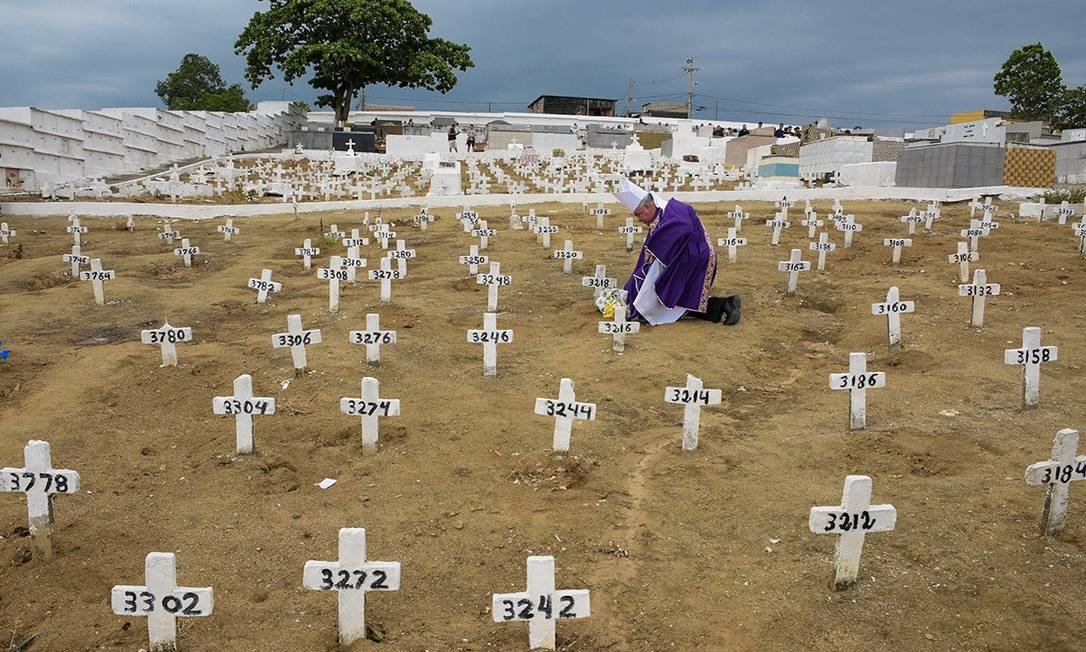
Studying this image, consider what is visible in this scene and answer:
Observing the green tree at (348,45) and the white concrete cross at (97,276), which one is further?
the green tree at (348,45)

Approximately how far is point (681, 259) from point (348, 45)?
39925 mm

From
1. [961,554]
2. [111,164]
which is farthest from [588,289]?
[111,164]

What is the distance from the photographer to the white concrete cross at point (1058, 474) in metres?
4.46

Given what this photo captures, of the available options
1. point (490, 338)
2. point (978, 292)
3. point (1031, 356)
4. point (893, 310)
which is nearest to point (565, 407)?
point (490, 338)

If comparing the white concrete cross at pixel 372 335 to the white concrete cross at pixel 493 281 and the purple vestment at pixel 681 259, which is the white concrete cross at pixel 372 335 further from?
the purple vestment at pixel 681 259

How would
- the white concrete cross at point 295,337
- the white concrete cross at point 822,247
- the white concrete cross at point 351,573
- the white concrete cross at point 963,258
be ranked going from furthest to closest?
the white concrete cross at point 822,247, the white concrete cross at point 963,258, the white concrete cross at point 295,337, the white concrete cross at point 351,573

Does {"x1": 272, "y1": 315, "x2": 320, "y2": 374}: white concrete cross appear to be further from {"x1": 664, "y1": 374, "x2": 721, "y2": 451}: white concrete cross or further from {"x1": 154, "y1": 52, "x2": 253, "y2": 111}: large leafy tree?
{"x1": 154, "y1": 52, "x2": 253, "y2": 111}: large leafy tree

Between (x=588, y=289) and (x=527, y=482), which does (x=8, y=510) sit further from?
(x=588, y=289)

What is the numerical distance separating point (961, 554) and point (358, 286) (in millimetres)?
10326

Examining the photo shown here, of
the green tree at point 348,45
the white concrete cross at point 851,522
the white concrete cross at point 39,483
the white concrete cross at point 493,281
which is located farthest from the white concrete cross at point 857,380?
the green tree at point 348,45

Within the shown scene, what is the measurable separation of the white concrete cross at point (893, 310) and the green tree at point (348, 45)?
41.2 m

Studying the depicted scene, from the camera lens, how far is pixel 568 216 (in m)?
21.6

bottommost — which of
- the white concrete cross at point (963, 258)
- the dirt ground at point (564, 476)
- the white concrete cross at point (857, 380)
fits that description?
the dirt ground at point (564, 476)

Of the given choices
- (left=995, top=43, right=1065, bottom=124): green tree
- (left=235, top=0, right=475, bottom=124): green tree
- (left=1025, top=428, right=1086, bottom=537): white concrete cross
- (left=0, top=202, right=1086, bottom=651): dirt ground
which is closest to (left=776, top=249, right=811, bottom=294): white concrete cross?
(left=0, top=202, right=1086, bottom=651): dirt ground
